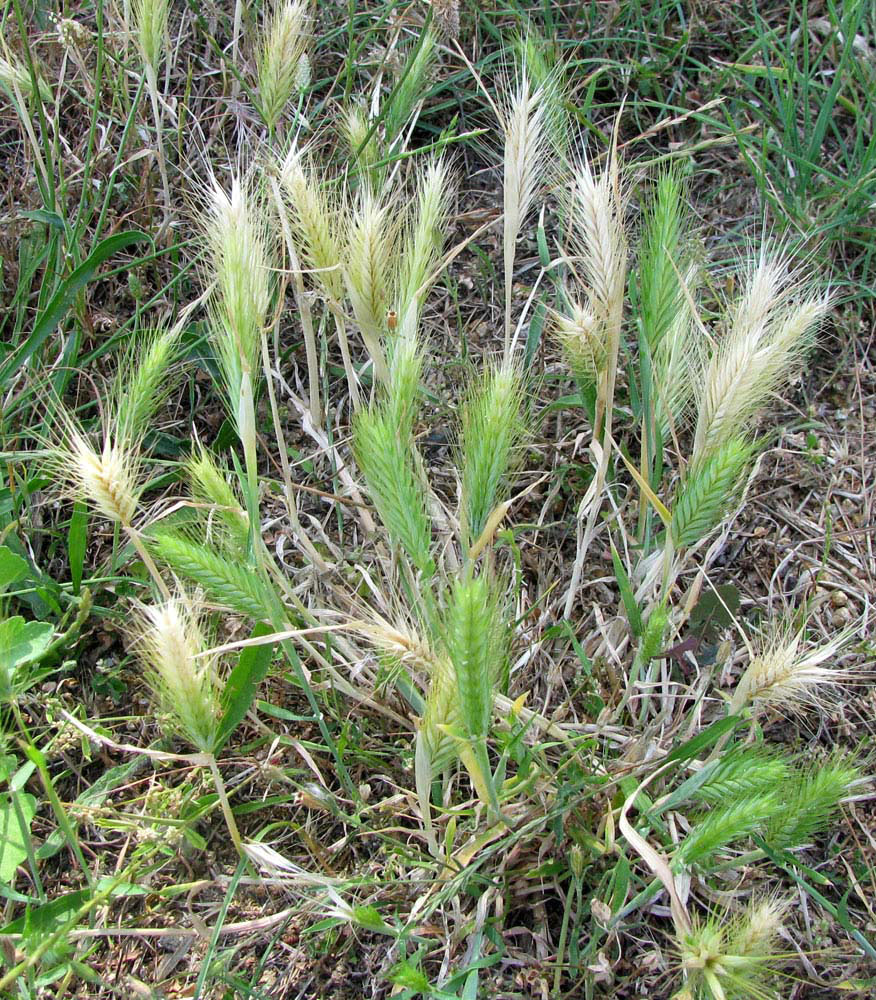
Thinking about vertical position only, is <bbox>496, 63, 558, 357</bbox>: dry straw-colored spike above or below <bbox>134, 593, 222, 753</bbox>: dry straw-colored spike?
above

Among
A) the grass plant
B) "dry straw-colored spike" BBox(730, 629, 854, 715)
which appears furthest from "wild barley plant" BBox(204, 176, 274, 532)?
"dry straw-colored spike" BBox(730, 629, 854, 715)

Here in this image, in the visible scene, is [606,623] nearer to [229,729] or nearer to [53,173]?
[229,729]

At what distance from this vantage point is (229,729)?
1.35 m

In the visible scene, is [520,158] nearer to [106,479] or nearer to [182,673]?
[106,479]

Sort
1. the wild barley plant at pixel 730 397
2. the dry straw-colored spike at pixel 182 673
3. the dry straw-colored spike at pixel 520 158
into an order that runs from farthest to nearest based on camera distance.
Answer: the dry straw-colored spike at pixel 520 158, the wild barley plant at pixel 730 397, the dry straw-colored spike at pixel 182 673

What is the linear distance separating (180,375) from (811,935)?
1329 millimetres

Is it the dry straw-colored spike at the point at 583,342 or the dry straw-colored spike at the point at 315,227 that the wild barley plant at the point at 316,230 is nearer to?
the dry straw-colored spike at the point at 315,227

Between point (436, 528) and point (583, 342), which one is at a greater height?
point (583, 342)

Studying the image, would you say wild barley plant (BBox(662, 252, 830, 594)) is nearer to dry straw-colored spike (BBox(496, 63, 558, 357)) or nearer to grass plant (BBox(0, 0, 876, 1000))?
grass plant (BBox(0, 0, 876, 1000))

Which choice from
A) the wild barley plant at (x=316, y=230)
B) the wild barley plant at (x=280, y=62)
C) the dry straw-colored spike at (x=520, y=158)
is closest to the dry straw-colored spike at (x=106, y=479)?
the wild barley plant at (x=316, y=230)

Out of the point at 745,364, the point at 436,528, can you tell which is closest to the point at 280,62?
the point at 436,528

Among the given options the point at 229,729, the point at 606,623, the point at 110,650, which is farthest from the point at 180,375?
the point at 606,623

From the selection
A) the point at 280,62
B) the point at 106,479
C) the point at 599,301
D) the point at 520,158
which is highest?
the point at 280,62

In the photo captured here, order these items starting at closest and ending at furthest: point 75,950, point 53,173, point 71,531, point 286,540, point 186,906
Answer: point 75,950 → point 186,906 → point 71,531 → point 286,540 → point 53,173
